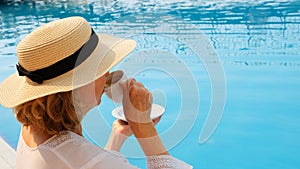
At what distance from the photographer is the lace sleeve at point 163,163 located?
1.25 metres

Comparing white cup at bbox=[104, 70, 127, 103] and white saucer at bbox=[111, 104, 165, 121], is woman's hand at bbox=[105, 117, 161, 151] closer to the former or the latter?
white saucer at bbox=[111, 104, 165, 121]

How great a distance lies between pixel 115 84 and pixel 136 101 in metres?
0.09

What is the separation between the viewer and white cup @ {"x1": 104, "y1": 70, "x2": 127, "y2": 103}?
1.24 m

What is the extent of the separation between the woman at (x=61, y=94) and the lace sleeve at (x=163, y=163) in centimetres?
16

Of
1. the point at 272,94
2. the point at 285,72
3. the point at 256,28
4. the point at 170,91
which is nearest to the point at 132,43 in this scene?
the point at 170,91

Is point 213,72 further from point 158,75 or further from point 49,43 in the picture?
point 158,75

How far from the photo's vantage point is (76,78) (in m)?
1.12

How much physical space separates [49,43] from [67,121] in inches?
8.7

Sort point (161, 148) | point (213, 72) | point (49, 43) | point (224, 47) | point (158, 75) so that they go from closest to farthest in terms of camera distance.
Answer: point (49, 43), point (161, 148), point (213, 72), point (158, 75), point (224, 47)

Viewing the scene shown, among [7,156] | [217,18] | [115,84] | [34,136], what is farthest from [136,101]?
[217,18]

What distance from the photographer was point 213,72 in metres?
1.45


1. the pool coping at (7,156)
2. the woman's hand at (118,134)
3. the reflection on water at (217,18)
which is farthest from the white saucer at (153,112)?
the reflection on water at (217,18)

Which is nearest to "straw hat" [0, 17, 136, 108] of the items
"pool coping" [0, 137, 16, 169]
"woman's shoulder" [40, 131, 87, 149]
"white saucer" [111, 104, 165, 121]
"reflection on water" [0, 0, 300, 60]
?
"woman's shoulder" [40, 131, 87, 149]

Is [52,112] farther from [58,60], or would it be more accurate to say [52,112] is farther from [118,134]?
[118,134]
